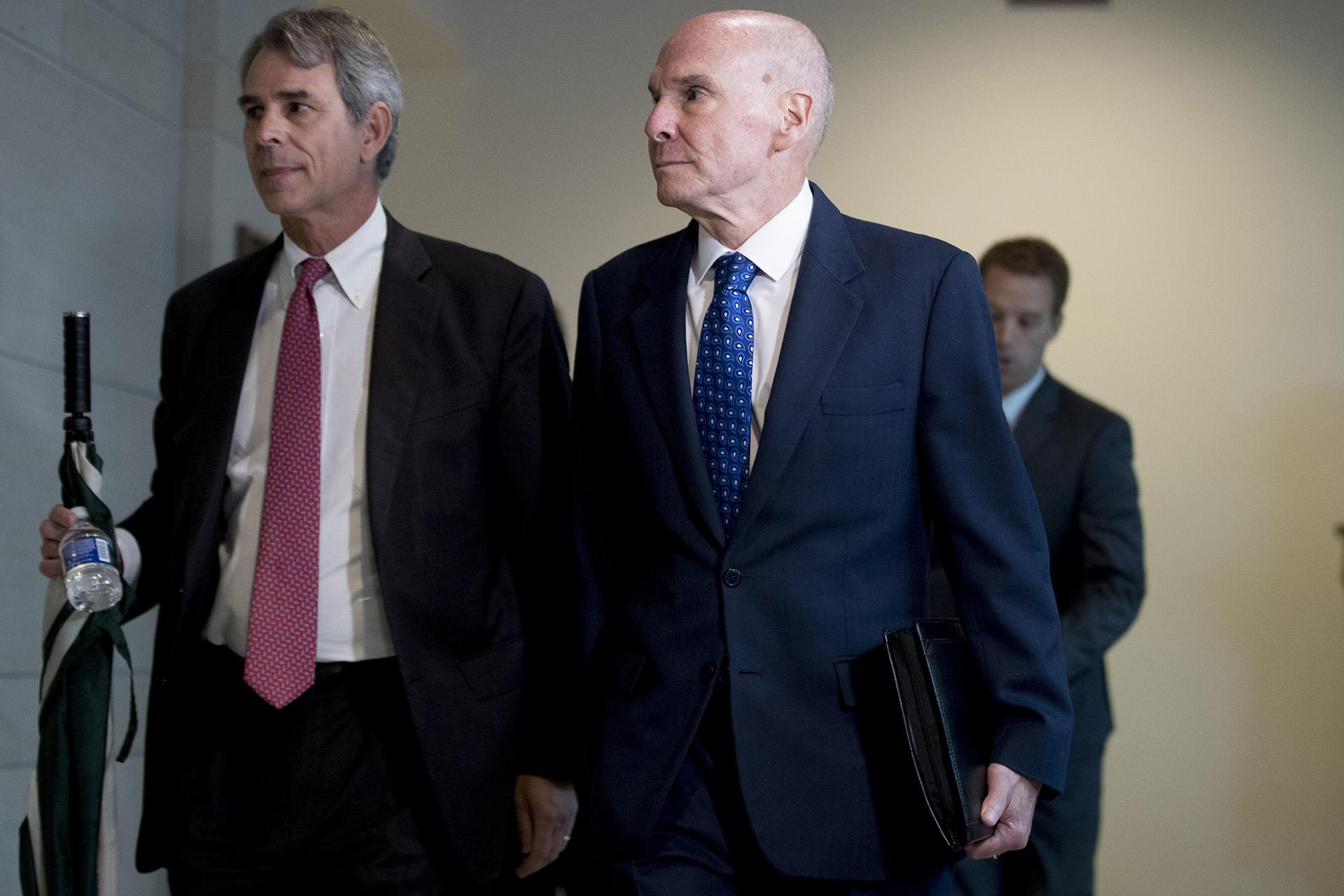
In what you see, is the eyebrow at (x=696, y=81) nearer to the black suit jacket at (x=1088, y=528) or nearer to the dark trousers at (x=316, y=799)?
the dark trousers at (x=316, y=799)

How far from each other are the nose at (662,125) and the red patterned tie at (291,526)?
→ 698 millimetres

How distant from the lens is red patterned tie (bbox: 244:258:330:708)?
2078 millimetres

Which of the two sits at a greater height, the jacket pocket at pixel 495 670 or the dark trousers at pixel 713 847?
the jacket pocket at pixel 495 670

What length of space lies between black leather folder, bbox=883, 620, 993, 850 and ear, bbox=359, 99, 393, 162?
4.11ft

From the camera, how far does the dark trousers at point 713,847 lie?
172cm

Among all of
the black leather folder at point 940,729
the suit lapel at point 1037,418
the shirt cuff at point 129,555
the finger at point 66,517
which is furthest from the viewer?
the suit lapel at point 1037,418

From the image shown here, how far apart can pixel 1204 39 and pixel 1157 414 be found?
123 centimetres

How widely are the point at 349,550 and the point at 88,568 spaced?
0.39 meters

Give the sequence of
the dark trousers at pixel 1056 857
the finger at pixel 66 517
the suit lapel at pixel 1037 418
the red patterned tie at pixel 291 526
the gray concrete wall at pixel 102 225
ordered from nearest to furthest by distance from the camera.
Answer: the red patterned tie at pixel 291 526 < the finger at pixel 66 517 < the gray concrete wall at pixel 102 225 < the dark trousers at pixel 1056 857 < the suit lapel at pixel 1037 418

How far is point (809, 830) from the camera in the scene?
5.58 ft

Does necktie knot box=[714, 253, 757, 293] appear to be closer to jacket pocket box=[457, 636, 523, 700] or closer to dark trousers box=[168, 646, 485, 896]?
jacket pocket box=[457, 636, 523, 700]

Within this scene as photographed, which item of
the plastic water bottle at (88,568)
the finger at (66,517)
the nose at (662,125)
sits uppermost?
the nose at (662,125)

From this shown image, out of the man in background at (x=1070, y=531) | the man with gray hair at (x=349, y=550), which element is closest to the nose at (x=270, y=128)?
the man with gray hair at (x=349, y=550)

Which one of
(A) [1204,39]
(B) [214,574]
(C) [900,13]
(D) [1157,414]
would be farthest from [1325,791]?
(B) [214,574]
